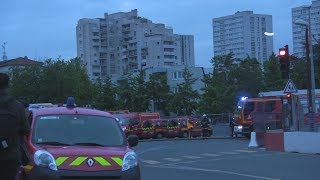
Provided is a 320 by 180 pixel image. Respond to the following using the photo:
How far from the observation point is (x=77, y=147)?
28.7ft

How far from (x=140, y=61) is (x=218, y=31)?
22.8 metres

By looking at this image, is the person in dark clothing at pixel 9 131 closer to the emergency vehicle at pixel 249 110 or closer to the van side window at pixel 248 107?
the emergency vehicle at pixel 249 110

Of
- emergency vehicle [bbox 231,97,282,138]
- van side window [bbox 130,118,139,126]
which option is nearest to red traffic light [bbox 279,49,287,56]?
emergency vehicle [bbox 231,97,282,138]

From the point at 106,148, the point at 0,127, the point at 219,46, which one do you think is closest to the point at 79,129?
the point at 106,148

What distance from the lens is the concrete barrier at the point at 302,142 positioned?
77.7 ft

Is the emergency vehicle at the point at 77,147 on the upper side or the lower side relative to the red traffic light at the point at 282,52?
lower

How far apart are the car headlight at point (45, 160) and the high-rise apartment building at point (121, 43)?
15613 cm

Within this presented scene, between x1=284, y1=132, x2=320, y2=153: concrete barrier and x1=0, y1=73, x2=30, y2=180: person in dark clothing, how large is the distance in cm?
1858

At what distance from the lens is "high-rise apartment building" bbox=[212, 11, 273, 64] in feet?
453

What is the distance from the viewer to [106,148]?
8.88m

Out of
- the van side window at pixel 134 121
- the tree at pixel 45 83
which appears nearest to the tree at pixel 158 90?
the tree at pixel 45 83

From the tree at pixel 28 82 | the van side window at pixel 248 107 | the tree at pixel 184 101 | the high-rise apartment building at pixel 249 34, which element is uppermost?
the high-rise apartment building at pixel 249 34

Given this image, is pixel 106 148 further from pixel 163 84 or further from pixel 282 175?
pixel 163 84

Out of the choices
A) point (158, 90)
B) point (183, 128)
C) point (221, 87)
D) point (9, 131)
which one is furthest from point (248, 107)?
point (158, 90)
